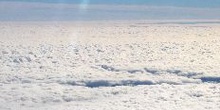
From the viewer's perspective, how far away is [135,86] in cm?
816

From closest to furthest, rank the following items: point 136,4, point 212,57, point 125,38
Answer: point 212,57, point 125,38, point 136,4

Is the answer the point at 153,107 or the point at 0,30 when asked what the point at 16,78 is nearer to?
the point at 153,107

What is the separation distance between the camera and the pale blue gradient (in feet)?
88.0

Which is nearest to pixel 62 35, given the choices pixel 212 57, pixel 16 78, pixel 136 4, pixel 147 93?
pixel 212 57

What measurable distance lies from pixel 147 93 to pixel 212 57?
3899mm

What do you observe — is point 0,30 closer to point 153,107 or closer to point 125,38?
point 125,38

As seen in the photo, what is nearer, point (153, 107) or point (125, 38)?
point (153, 107)

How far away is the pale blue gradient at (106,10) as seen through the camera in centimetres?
2683

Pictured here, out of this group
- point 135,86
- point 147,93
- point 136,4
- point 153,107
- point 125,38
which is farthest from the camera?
point 136,4

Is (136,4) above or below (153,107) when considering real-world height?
above

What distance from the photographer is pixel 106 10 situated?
102 feet

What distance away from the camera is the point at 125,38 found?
16297 millimetres

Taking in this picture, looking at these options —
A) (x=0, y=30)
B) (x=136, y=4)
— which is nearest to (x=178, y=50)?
(x=0, y=30)

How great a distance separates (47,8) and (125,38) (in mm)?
16265
